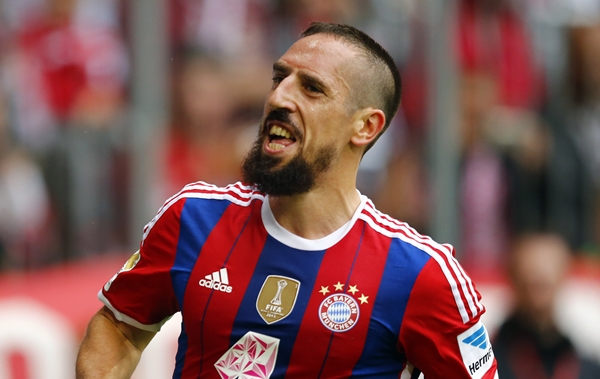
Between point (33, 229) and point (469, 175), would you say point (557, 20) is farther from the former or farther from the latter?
point (33, 229)

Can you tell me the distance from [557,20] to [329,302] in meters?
4.96

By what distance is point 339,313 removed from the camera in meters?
3.37

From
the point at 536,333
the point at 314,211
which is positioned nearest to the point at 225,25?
the point at 536,333

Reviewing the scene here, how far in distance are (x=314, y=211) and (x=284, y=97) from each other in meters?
0.40

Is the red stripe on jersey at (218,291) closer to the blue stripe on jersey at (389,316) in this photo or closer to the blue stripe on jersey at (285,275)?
the blue stripe on jersey at (285,275)

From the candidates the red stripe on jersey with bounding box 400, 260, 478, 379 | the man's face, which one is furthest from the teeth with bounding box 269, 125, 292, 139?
the red stripe on jersey with bounding box 400, 260, 478, 379

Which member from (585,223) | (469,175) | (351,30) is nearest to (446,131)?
(469,175)

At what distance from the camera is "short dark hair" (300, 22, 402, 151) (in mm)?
3648

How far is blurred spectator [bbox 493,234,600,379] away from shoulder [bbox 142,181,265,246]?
2.96 m

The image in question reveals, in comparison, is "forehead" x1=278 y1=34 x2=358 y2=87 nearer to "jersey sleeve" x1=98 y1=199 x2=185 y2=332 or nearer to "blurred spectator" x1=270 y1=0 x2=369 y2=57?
"jersey sleeve" x1=98 y1=199 x2=185 y2=332

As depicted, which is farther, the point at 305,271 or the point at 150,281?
the point at 150,281

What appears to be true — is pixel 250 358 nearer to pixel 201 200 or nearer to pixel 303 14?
pixel 201 200

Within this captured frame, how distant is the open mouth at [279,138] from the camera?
11.5 feet

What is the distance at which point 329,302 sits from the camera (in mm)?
3377
